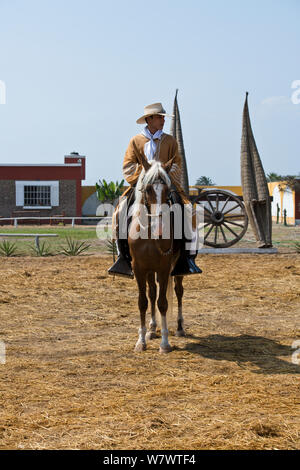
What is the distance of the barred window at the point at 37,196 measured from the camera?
32562 mm

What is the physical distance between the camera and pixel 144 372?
497 centimetres

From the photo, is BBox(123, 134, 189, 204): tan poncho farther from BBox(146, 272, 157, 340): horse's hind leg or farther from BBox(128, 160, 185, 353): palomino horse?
BBox(146, 272, 157, 340): horse's hind leg

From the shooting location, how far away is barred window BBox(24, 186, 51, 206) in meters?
32.6

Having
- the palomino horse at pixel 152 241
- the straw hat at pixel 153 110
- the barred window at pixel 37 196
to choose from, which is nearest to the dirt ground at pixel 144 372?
the palomino horse at pixel 152 241

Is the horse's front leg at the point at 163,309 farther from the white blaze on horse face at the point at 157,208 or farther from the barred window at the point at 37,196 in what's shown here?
the barred window at the point at 37,196

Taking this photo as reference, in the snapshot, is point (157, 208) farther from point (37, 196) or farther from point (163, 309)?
point (37, 196)

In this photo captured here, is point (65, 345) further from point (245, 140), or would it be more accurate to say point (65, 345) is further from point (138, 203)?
point (245, 140)

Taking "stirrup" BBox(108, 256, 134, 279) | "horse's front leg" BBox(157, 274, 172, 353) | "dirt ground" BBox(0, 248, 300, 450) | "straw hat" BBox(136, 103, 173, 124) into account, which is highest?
"straw hat" BBox(136, 103, 173, 124)

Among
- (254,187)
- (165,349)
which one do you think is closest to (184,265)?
(165,349)

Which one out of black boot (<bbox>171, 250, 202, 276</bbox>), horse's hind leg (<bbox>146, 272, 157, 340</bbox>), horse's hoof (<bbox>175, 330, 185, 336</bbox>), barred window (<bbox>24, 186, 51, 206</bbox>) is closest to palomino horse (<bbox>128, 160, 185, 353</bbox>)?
horse's hind leg (<bbox>146, 272, 157, 340</bbox>)

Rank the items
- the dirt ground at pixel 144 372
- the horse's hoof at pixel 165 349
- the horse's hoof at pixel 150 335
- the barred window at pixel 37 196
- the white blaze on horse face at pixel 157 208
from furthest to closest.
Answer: the barred window at pixel 37 196 → the horse's hoof at pixel 150 335 → the horse's hoof at pixel 165 349 → the white blaze on horse face at pixel 157 208 → the dirt ground at pixel 144 372

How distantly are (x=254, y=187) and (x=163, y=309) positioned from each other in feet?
30.7

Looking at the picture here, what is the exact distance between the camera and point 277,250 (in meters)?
14.9
